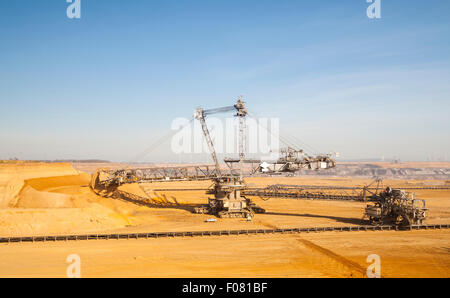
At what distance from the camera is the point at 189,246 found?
30031 millimetres

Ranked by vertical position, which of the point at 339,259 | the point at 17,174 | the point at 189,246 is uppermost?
the point at 17,174

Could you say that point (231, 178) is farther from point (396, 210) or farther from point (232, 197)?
point (396, 210)

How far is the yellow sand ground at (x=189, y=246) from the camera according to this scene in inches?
938

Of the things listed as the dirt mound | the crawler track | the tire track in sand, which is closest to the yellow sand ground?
the tire track in sand

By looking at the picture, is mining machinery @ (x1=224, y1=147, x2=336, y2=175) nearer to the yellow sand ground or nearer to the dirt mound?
the yellow sand ground

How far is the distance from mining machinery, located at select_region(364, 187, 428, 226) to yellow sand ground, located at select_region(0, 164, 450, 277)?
6.56 ft

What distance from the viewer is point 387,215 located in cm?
3878

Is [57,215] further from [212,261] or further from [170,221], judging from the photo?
[212,261]

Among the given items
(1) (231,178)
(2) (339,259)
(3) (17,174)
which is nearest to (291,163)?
Result: (1) (231,178)

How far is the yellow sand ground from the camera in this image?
23.8m

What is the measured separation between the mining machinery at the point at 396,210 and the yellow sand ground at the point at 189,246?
78.7 inches

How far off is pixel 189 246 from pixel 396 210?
25246mm

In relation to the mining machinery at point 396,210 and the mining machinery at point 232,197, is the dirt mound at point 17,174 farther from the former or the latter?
the mining machinery at point 396,210

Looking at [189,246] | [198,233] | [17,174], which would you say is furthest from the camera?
[17,174]
